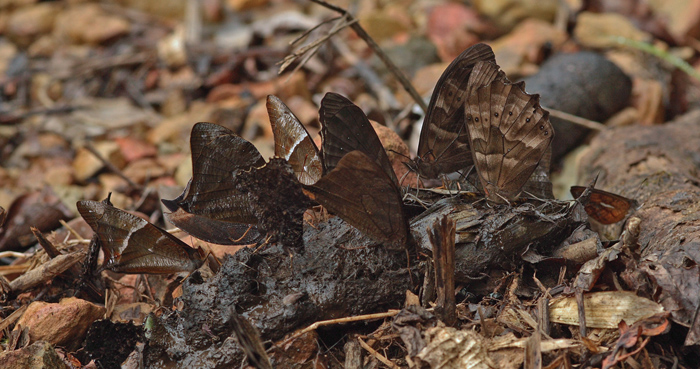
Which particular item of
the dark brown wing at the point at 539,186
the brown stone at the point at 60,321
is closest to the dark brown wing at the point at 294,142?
the dark brown wing at the point at 539,186

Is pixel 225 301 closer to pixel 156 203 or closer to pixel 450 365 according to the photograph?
pixel 450 365

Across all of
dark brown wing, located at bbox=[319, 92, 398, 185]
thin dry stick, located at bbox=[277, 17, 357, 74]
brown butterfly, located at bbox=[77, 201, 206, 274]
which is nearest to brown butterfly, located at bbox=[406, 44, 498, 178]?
dark brown wing, located at bbox=[319, 92, 398, 185]

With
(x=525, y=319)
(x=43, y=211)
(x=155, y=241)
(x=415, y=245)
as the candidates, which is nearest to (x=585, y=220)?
(x=525, y=319)

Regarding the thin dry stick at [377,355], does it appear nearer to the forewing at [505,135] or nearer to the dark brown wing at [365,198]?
the dark brown wing at [365,198]

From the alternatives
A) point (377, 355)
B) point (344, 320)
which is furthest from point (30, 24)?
point (377, 355)

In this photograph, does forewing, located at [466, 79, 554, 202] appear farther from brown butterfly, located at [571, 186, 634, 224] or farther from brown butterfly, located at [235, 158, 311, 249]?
brown butterfly, located at [235, 158, 311, 249]

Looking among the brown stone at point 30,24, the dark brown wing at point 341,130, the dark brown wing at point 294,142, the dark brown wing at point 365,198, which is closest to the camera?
the dark brown wing at point 365,198
